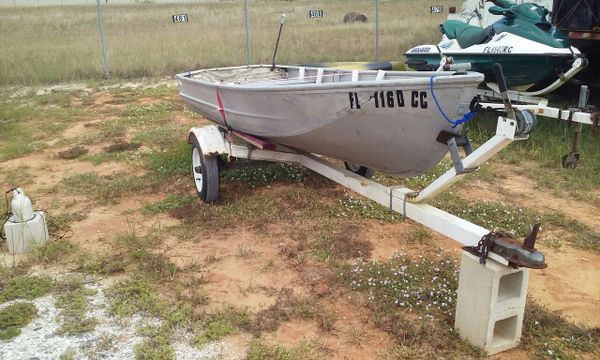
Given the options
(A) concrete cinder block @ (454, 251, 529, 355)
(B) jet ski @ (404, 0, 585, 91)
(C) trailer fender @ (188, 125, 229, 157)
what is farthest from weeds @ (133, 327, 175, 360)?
(B) jet ski @ (404, 0, 585, 91)

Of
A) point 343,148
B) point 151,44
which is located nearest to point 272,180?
point 343,148

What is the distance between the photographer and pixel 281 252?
15.1 ft

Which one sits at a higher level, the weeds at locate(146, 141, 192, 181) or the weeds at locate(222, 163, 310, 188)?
the weeds at locate(222, 163, 310, 188)

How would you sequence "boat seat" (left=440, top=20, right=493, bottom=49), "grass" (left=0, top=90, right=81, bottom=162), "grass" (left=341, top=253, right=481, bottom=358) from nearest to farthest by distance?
"grass" (left=341, top=253, right=481, bottom=358)
"grass" (left=0, top=90, right=81, bottom=162)
"boat seat" (left=440, top=20, right=493, bottom=49)

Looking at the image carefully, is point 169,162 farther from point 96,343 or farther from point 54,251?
point 96,343

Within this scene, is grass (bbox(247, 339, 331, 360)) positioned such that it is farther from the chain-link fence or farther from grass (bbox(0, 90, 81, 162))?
the chain-link fence

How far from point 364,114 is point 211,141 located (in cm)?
205

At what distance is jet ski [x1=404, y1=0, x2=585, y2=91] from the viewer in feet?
24.7

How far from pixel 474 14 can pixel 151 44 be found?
9801 mm

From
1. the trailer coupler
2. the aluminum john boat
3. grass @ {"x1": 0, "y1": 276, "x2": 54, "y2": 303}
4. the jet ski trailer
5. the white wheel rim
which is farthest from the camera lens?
the jet ski trailer

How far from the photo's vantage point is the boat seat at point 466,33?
28.2ft

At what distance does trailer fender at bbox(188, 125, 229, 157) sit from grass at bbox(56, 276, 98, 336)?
5.76 feet

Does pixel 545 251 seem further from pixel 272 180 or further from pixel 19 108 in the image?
pixel 19 108

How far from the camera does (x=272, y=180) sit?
6316mm
